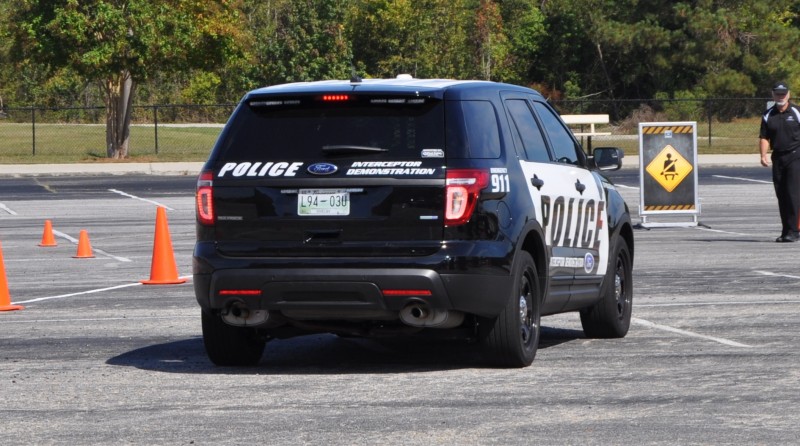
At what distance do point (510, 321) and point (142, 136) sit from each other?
52697 mm

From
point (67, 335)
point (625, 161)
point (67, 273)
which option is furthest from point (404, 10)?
point (67, 335)

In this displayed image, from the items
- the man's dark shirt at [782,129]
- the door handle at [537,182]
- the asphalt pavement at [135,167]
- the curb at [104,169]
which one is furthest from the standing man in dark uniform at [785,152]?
the curb at [104,169]

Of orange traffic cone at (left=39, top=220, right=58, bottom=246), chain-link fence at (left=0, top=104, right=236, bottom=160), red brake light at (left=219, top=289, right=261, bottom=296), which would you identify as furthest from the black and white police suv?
chain-link fence at (left=0, top=104, right=236, bottom=160)

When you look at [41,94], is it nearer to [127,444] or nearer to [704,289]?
[704,289]

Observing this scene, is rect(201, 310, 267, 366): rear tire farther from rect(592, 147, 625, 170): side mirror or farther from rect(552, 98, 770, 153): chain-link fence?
rect(552, 98, 770, 153): chain-link fence

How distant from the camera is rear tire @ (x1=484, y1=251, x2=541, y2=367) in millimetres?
8828

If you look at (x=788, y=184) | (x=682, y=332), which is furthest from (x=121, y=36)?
(x=682, y=332)

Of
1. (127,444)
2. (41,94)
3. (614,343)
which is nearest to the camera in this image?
(127,444)

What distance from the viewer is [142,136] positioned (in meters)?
60.2

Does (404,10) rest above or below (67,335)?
above

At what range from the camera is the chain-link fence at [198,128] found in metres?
50.9

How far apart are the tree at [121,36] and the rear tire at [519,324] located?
3538 cm

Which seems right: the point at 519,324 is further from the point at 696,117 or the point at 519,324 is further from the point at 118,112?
the point at 696,117

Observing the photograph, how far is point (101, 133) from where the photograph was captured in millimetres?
62594
